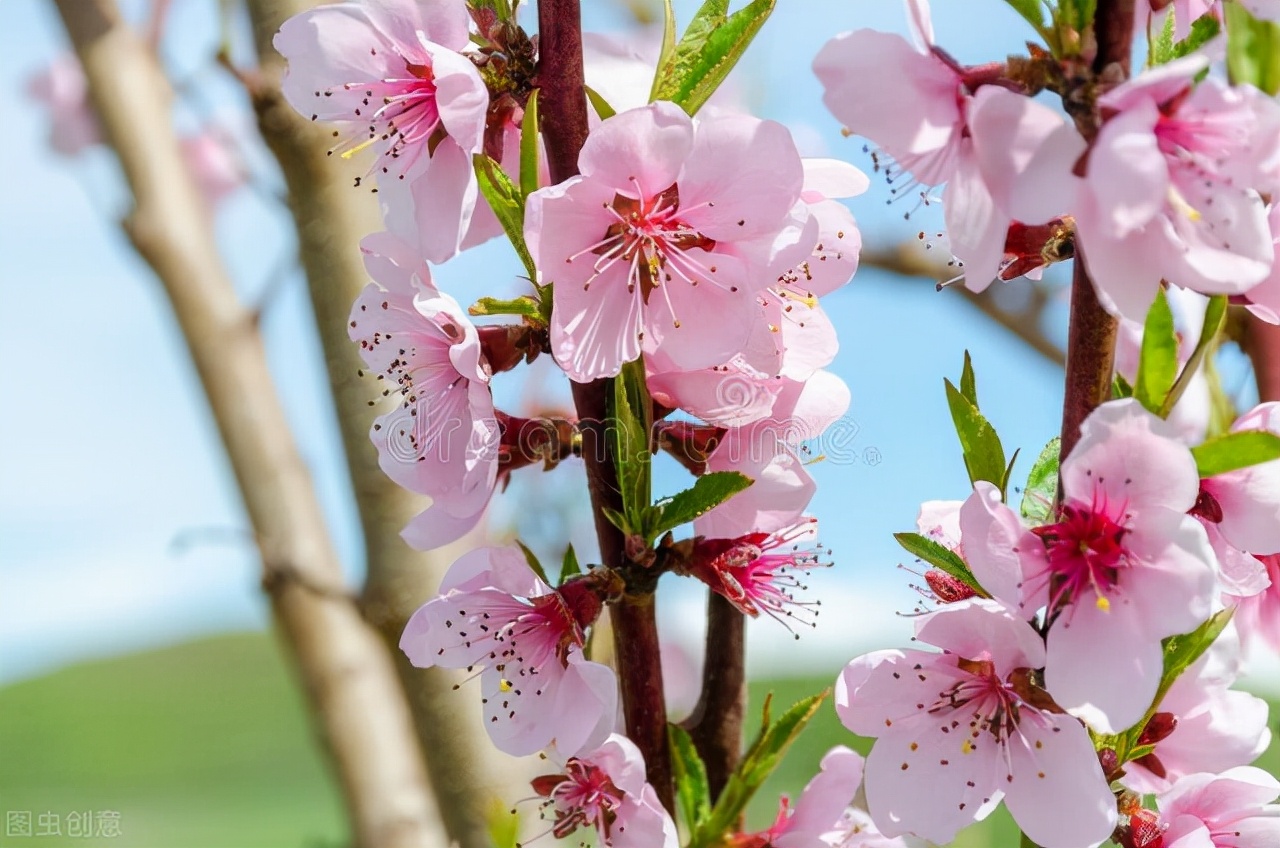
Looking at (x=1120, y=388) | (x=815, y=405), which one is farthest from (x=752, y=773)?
(x=1120, y=388)

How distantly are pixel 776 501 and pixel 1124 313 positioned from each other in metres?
0.29

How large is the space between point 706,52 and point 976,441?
1.06 ft

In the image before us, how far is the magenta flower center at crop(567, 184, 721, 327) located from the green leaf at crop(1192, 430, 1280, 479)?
13.6 inches

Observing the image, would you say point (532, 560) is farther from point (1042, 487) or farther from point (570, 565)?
point (1042, 487)

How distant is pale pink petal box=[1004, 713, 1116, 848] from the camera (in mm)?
740

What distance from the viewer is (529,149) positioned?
750mm

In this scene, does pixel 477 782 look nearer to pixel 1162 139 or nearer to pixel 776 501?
pixel 776 501

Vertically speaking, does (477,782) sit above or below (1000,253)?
below

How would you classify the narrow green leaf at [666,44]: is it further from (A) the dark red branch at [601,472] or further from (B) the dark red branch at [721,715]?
(B) the dark red branch at [721,715]

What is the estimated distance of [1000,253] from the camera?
0.70 meters

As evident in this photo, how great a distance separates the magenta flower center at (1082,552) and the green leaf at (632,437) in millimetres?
259

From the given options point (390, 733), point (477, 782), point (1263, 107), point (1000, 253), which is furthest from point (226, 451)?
point (1263, 107)

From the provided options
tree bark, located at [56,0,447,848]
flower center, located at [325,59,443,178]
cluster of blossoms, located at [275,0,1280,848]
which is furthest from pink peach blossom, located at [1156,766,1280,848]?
tree bark, located at [56,0,447,848]

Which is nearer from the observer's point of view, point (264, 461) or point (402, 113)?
point (402, 113)
